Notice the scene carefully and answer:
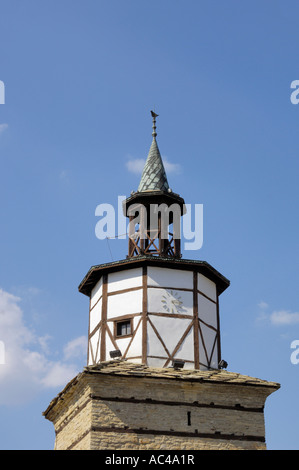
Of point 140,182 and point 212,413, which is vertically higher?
point 140,182

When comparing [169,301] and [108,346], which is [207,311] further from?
[108,346]

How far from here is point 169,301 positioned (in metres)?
21.9

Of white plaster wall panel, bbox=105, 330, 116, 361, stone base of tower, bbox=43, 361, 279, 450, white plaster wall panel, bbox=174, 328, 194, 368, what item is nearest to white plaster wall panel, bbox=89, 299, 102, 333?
white plaster wall panel, bbox=105, 330, 116, 361

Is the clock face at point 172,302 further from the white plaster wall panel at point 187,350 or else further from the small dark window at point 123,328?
the small dark window at point 123,328

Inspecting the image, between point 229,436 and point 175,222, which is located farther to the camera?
point 175,222

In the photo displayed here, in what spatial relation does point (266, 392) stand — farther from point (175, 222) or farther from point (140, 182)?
point (140, 182)

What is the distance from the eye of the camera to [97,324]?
22.6 metres

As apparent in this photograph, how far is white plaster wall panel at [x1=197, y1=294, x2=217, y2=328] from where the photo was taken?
22386mm

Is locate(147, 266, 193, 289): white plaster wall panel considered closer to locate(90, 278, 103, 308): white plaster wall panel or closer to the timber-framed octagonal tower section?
the timber-framed octagonal tower section

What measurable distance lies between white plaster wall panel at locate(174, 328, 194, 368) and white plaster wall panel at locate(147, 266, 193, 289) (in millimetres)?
1715

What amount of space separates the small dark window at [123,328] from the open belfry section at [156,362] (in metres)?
0.03

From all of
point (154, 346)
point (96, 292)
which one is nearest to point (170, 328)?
point (154, 346)
